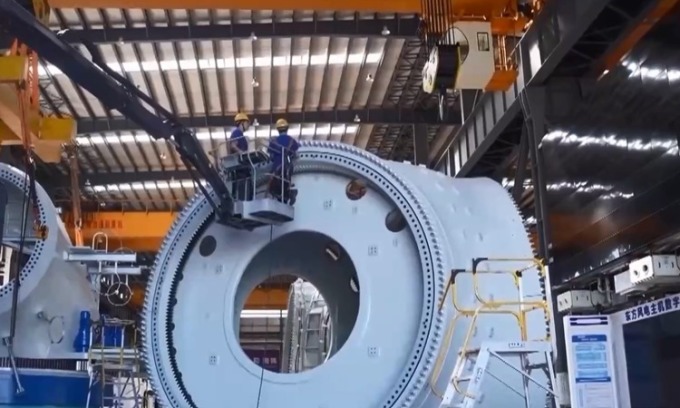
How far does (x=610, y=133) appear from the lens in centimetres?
1061

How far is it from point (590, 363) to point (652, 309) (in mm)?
1282

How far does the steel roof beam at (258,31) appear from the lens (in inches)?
567

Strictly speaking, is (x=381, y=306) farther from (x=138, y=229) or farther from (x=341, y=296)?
(x=138, y=229)

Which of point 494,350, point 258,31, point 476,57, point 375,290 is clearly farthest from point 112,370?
point 258,31

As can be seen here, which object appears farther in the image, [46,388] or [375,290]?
[46,388]

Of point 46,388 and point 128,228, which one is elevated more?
point 128,228

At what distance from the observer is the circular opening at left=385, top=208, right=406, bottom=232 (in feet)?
16.0

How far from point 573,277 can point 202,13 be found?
7.98 m

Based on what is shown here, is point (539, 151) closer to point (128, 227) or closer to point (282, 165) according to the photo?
point (282, 165)

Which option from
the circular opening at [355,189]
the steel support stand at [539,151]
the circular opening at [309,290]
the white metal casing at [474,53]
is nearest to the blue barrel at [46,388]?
the circular opening at [309,290]

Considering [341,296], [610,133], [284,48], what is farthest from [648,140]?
[284,48]

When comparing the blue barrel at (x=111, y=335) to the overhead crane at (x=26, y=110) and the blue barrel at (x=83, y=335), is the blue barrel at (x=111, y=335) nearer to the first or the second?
the blue barrel at (x=83, y=335)

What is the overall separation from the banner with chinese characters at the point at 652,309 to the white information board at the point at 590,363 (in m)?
0.46

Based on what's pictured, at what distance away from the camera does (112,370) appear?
789 centimetres
